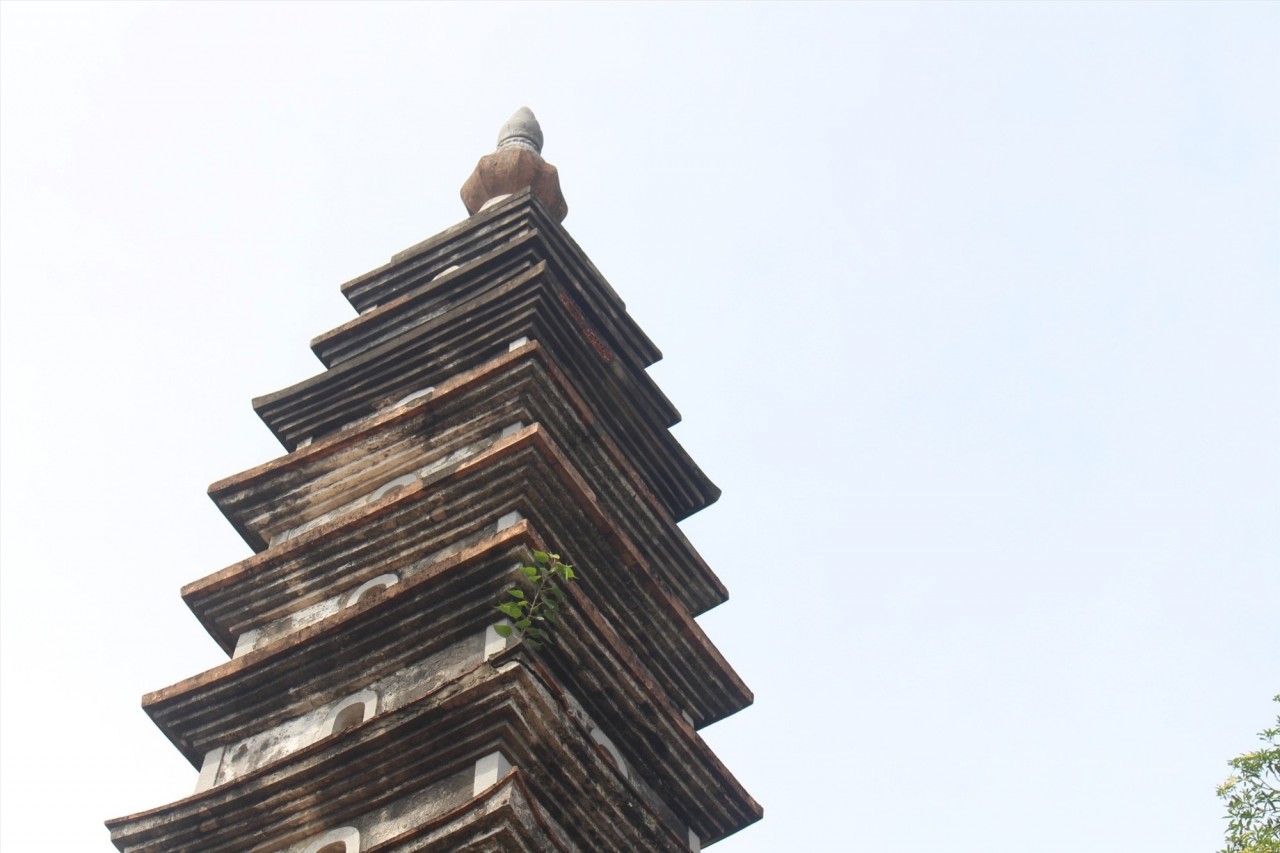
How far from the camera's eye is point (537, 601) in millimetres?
13727

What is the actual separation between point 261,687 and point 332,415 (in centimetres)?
Result: 488

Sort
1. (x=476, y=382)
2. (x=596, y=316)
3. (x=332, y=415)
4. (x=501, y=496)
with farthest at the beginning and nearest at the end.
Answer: (x=596, y=316), (x=332, y=415), (x=476, y=382), (x=501, y=496)

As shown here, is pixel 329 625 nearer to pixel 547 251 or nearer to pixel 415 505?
pixel 415 505

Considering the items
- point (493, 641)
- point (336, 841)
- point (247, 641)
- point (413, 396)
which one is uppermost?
point (413, 396)

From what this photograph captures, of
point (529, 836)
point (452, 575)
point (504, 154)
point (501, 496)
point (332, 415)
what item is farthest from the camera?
point (504, 154)

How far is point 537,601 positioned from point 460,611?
2.53 feet

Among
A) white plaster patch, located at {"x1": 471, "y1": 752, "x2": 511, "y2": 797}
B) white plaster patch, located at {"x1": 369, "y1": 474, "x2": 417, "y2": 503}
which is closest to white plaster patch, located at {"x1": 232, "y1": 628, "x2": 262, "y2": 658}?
white plaster patch, located at {"x1": 369, "y1": 474, "x2": 417, "y2": 503}

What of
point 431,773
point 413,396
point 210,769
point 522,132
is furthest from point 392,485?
point 522,132

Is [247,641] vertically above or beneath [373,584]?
above

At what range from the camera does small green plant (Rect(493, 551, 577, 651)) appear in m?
13.5

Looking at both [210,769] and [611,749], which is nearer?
[611,749]

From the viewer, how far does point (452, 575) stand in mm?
14188

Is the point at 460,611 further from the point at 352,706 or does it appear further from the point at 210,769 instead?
the point at 210,769

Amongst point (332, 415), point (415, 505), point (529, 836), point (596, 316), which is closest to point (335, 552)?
point (415, 505)
